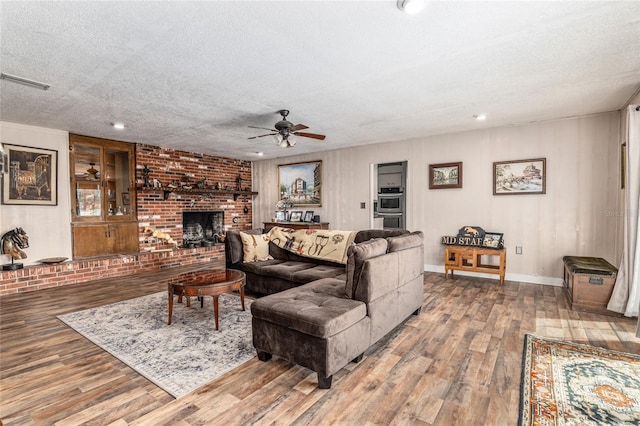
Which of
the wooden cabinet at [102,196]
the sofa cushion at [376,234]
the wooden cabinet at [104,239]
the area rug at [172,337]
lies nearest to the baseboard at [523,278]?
the sofa cushion at [376,234]

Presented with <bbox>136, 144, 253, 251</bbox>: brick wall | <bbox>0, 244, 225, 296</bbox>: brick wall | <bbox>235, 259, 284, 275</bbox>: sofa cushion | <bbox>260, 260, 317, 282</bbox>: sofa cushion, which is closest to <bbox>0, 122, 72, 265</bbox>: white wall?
<bbox>0, 244, 225, 296</bbox>: brick wall

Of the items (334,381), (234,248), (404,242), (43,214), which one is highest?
(43,214)

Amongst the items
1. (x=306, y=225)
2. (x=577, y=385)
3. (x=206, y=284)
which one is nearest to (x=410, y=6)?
(x=577, y=385)

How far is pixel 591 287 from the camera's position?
3.46 m

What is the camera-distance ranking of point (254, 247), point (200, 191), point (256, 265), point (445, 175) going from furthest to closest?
point (200, 191) < point (445, 175) < point (254, 247) < point (256, 265)

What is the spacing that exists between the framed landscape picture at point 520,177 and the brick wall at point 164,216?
5.38 metres

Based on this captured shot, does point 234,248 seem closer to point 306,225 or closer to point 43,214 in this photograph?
point 306,225

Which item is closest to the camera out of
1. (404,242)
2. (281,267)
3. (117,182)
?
(404,242)

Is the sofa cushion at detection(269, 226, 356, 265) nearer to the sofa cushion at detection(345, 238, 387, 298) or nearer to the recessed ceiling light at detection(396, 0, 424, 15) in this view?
the sofa cushion at detection(345, 238, 387, 298)

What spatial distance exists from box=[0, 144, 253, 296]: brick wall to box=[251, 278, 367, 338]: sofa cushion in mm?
4205

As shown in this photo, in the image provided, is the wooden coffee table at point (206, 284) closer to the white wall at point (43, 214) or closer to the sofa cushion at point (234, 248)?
the sofa cushion at point (234, 248)

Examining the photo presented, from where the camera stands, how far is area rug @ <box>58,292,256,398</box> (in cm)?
224

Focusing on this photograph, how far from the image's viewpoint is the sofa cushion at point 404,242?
9.36 feet

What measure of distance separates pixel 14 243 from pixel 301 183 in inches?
199
